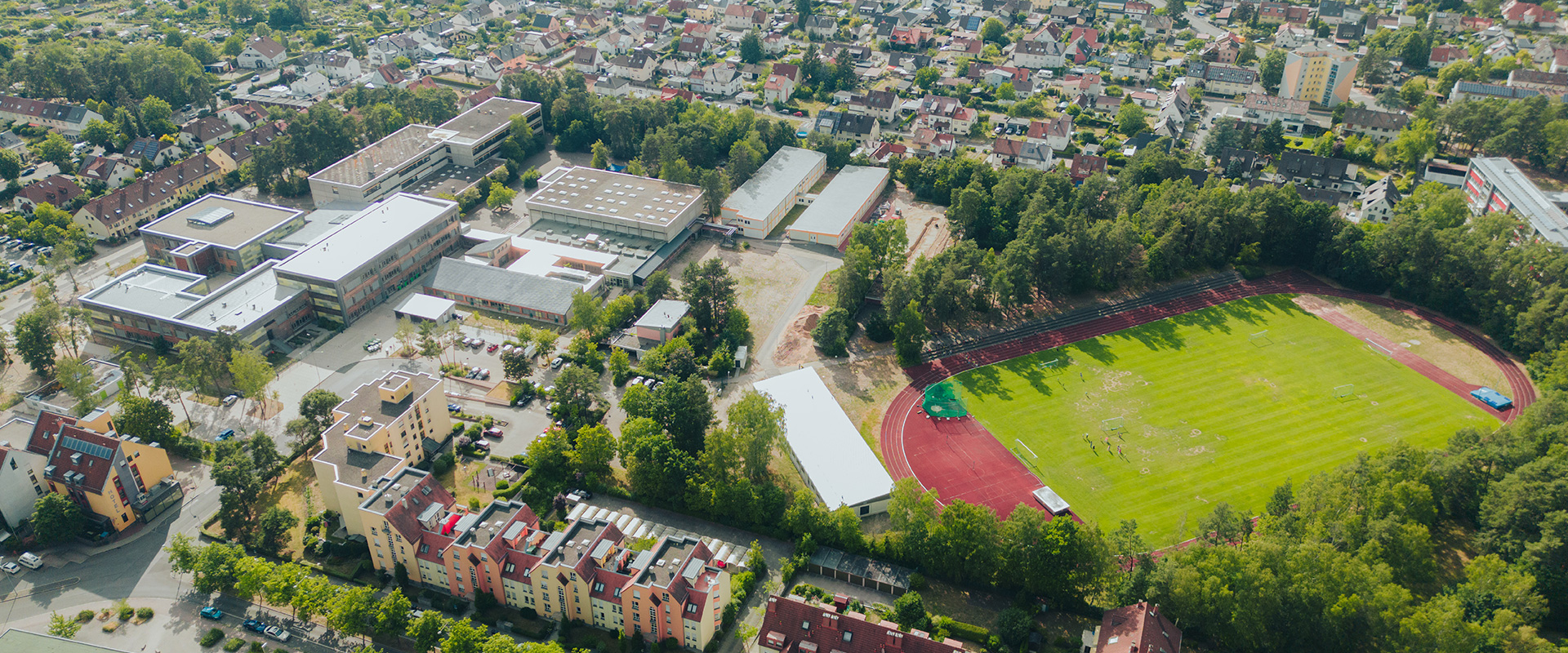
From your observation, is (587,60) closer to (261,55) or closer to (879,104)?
(879,104)

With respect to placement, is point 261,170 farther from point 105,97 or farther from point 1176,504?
point 1176,504

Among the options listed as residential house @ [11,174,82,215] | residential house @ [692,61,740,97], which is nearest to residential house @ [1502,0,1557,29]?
residential house @ [692,61,740,97]

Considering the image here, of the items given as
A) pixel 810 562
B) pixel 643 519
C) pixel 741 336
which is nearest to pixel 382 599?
pixel 643 519

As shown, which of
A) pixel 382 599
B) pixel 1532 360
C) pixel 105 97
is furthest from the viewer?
pixel 105 97

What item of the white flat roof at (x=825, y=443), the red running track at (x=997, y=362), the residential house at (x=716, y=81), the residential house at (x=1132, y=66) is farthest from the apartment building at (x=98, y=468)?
the residential house at (x=1132, y=66)

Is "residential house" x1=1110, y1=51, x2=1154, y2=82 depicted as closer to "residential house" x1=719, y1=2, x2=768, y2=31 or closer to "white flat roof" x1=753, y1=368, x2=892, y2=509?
"residential house" x1=719, y1=2, x2=768, y2=31

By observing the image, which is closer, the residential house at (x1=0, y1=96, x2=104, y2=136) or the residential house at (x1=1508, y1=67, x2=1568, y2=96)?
the residential house at (x1=0, y1=96, x2=104, y2=136)

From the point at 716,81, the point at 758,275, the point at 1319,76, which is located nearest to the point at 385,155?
the point at 758,275
